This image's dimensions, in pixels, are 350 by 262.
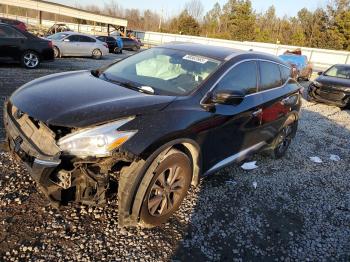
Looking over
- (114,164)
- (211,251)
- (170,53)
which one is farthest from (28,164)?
(170,53)

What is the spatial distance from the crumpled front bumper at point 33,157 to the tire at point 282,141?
3.68 m

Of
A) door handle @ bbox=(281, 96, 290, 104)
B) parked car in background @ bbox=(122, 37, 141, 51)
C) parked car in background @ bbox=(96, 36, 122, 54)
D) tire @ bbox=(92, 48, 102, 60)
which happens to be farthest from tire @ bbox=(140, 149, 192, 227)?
parked car in background @ bbox=(122, 37, 141, 51)

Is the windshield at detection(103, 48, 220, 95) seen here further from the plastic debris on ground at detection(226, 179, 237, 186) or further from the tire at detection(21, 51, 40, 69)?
the tire at detection(21, 51, 40, 69)

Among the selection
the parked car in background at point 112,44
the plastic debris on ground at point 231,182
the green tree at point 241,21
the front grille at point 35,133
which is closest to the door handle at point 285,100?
the plastic debris on ground at point 231,182

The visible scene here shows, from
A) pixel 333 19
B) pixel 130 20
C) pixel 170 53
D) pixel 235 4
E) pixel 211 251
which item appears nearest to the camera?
pixel 211 251

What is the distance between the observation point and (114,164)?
3.00 m

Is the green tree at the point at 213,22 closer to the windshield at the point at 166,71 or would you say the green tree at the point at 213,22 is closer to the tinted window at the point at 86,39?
the tinted window at the point at 86,39

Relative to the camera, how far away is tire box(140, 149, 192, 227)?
10.4ft

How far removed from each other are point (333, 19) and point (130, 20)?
50.4 meters

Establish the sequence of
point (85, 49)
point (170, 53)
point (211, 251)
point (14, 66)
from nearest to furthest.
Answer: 1. point (211, 251)
2. point (170, 53)
3. point (14, 66)
4. point (85, 49)

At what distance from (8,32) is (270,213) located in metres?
10.4

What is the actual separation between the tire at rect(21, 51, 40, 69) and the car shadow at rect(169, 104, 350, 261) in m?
9.16

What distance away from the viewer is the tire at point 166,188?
316 centimetres

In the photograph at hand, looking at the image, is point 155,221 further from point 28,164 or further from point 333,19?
point 333,19
